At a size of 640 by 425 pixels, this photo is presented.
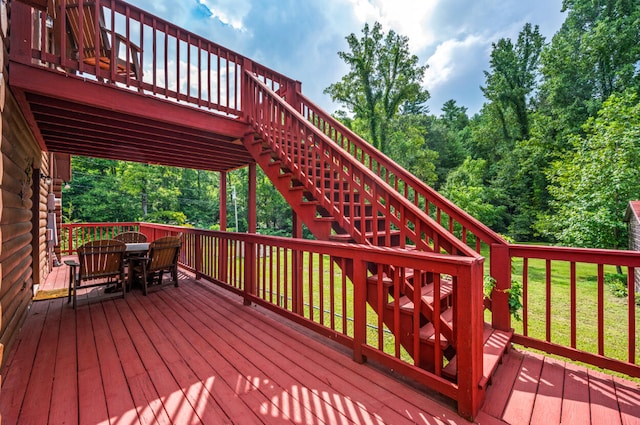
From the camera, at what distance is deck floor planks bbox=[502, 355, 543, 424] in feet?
5.47

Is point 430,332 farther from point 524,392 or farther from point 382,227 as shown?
point 382,227

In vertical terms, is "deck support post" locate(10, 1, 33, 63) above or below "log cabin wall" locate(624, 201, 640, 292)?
above

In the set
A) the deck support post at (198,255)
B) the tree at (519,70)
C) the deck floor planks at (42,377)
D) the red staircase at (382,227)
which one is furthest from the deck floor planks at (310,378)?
the tree at (519,70)

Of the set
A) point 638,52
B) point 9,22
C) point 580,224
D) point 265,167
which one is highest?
point 638,52

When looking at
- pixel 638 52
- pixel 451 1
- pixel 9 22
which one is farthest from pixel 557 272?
pixel 9 22

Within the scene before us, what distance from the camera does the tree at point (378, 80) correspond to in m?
14.5

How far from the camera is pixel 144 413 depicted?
1.67m

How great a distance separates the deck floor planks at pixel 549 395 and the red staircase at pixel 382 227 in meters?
0.30

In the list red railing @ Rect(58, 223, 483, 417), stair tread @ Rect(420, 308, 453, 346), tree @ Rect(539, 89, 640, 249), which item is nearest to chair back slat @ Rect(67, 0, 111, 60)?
red railing @ Rect(58, 223, 483, 417)

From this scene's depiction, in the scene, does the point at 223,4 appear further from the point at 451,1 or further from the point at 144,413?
the point at 144,413

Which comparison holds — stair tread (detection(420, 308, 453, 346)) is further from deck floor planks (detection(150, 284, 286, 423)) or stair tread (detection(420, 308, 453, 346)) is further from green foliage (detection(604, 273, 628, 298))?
Answer: green foliage (detection(604, 273, 628, 298))

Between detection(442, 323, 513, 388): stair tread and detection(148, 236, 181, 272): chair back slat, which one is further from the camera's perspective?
detection(148, 236, 181, 272): chair back slat

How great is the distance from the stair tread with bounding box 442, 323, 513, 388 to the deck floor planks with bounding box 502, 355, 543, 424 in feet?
0.52

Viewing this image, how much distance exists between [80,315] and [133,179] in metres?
16.5
